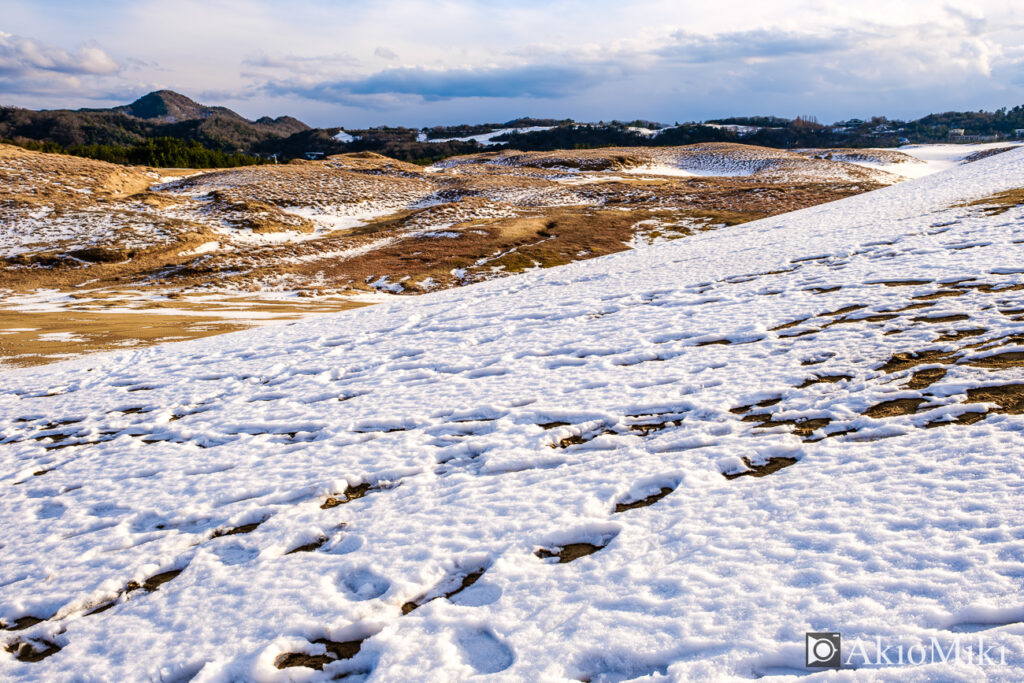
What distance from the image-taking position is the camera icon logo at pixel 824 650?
11.5ft

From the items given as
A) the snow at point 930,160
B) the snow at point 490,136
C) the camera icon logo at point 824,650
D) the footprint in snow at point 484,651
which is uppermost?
the snow at point 490,136

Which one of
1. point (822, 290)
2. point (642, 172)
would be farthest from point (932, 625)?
point (642, 172)

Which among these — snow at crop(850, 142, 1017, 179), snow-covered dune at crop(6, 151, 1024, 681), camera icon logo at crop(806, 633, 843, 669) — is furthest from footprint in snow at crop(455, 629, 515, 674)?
snow at crop(850, 142, 1017, 179)

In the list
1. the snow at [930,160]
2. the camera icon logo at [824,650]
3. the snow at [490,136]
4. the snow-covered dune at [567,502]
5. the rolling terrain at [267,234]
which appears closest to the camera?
the camera icon logo at [824,650]

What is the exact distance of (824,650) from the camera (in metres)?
3.60

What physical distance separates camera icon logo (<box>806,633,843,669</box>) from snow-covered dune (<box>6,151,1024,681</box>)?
70mm

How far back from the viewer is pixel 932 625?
139 inches

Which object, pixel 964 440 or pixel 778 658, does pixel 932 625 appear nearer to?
pixel 778 658

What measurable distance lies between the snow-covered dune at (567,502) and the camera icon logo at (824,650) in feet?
0.23

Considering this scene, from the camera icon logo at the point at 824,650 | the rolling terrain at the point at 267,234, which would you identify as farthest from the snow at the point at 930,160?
the camera icon logo at the point at 824,650

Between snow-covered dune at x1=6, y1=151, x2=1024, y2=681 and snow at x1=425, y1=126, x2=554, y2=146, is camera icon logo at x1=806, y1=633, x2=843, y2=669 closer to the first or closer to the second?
snow-covered dune at x1=6, y1=151, x2=1024, y2=681

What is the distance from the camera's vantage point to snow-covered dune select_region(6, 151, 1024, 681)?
405 cm

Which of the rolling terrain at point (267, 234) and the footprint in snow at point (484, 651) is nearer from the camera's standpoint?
the footprint in snow at point (484, 651)

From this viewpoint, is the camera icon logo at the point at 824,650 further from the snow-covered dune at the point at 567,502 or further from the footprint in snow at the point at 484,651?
the footprint in snow at the point at 484,651
